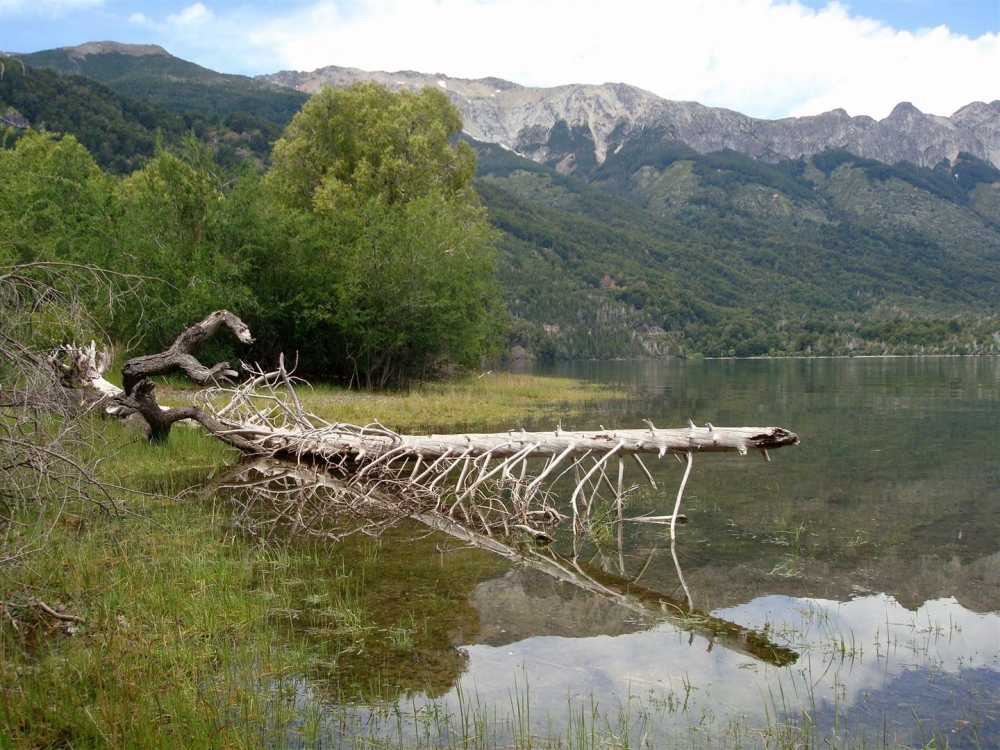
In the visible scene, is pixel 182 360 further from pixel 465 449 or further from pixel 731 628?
pixel 731 628

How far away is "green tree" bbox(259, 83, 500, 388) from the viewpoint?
27.4 m

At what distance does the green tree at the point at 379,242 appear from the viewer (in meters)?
27.4

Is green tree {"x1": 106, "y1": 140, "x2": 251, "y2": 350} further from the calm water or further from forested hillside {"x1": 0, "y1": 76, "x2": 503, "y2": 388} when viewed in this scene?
the calm water

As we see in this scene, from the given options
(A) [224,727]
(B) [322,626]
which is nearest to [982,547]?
(B) [322,626]

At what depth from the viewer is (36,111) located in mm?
88062

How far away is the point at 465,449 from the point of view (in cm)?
1146

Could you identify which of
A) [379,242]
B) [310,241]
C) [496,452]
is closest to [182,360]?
[496,452]

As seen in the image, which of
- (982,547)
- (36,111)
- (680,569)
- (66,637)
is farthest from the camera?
(36,111)

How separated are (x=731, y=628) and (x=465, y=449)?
573 cm

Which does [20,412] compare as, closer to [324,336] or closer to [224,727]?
[224,727]

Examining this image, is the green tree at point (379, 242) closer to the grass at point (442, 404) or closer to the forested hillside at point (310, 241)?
the forested hillside at point (310, 241)

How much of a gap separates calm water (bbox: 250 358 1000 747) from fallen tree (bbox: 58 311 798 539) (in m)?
0.86

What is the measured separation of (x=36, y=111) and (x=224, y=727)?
103868 mm

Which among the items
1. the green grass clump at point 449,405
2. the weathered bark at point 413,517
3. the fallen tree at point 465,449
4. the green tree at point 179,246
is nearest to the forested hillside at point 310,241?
the green tree at point 179,246
